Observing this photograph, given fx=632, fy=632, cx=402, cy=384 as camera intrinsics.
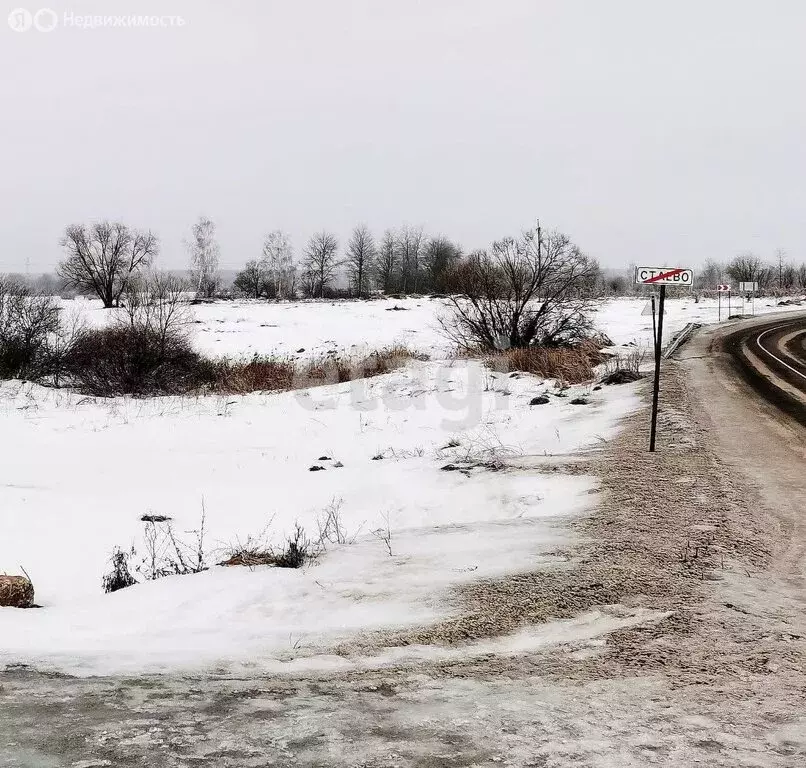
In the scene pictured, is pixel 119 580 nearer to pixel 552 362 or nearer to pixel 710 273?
pixel 552 362

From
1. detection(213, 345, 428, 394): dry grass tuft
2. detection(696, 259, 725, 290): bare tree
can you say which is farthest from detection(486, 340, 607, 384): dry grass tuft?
detection(696, 259, 725, 290): bare tree

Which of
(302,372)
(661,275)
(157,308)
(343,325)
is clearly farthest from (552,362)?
(343,325)

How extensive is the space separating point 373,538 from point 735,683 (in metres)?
3.53

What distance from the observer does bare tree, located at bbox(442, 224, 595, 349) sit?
809 inches

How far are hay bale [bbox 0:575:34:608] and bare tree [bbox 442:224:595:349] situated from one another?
17.6m

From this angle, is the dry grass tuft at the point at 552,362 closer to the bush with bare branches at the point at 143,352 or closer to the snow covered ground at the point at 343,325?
the snow covered ground at the point at 343,325

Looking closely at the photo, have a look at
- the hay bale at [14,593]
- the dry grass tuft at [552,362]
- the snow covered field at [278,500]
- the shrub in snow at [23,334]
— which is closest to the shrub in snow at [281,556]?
the snow covered field at [278,500]

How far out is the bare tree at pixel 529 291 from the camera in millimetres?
20547

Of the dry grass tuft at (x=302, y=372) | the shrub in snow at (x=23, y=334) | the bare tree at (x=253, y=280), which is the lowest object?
the dry grass tuft at (x=302, y=372)

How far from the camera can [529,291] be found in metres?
20.5

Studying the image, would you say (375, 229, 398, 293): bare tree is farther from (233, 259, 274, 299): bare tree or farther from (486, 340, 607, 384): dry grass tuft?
(486, 340, 607, 384): dry grass tuft

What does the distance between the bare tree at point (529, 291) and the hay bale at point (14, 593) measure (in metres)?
17.6

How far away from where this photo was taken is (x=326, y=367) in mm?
21969

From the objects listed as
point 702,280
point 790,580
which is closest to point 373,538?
point 790,580
